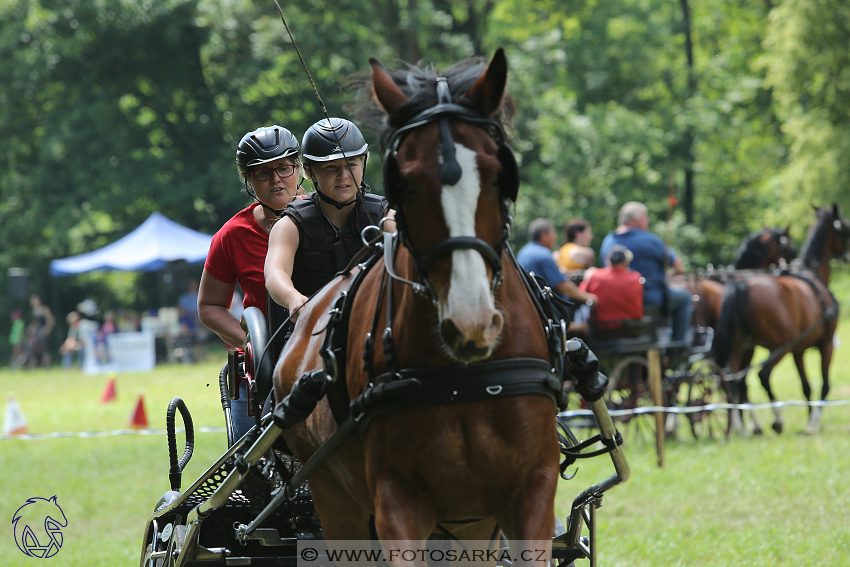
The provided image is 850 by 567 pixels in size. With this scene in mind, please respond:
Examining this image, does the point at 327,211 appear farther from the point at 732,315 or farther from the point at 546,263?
the point at 732,315

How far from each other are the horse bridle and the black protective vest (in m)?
1.35

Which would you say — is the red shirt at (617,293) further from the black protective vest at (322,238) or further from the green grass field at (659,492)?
the black protective vest at (322,238)

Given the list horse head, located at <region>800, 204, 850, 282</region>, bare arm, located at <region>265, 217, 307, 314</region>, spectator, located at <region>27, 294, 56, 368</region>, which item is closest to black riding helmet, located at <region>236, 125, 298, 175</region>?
bare arm, located at <region>265, 217, 307, 314</region>

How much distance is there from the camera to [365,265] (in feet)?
11.0

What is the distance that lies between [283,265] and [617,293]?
288 inches

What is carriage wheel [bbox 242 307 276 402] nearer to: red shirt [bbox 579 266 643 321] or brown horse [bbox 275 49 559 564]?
brown horse [bbox 275 49 559 564]

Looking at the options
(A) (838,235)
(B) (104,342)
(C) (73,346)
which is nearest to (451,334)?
(A) (838,235)

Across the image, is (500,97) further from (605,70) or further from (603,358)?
(605,70)

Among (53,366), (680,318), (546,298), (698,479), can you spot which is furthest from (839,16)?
(546,298)

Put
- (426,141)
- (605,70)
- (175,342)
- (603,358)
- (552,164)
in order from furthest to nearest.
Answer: (605,70) → (552,164) → (175,342) → (603,358) → (426,141)

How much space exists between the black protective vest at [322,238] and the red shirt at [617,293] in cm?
682

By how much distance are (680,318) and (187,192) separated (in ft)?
74.8

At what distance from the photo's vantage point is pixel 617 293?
1066cm

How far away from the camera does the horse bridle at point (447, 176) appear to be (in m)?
2.48
